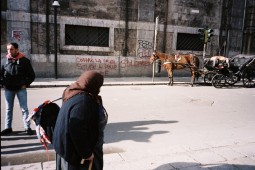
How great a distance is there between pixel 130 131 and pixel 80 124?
3727mm

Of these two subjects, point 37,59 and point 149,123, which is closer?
point 149,123

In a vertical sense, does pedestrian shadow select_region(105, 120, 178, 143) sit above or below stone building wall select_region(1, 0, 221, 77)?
below

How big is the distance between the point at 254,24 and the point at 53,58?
15894 millimetres

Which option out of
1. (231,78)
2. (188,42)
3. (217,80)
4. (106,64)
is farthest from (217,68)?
(106,64)

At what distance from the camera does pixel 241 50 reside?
20.3 m

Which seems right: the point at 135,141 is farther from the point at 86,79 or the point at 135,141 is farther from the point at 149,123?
the point at 86,79

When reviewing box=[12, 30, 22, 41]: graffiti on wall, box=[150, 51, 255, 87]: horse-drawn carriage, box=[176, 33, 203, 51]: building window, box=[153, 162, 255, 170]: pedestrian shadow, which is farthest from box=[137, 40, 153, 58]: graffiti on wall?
box=[153, 162, 255, 170]: pedestrian shadow

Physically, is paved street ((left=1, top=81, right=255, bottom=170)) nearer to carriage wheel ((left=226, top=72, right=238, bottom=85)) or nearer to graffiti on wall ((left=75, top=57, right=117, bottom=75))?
carriage wheel ((left=226, top=72, right=238, bottom=85))

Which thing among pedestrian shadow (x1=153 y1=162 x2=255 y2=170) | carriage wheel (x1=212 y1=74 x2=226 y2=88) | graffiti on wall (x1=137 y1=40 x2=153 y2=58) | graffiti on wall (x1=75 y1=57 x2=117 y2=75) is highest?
graffiti on wall (x1=137 y1=40 x2=153 y2=58)

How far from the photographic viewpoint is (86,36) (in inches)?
611

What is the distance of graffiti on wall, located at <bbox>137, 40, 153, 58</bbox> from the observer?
16.6 m

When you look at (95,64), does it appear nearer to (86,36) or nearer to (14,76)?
(86,36)

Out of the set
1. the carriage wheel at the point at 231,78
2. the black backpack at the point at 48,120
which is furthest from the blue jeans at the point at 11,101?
the carriage wheel at the point at 231,78

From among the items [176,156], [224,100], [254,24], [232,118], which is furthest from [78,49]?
[254,24]
